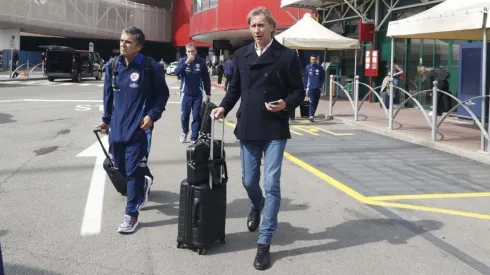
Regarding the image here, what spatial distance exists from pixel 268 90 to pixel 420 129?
838cm

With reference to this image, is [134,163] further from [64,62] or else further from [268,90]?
[64,62]

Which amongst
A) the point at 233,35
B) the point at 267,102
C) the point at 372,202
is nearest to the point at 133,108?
the point at 267,102

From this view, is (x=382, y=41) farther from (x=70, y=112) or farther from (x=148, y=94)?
(x=148, y=94)

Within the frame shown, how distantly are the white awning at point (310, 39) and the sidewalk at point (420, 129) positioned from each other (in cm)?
205

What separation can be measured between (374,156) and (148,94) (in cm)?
508

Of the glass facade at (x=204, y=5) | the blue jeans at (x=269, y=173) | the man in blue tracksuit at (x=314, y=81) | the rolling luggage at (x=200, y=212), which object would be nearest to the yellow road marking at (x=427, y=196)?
the blue jeans at (x=269, y=173)

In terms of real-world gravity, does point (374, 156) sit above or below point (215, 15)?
below

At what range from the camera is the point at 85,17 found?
53812 mm

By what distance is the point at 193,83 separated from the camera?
9062mm

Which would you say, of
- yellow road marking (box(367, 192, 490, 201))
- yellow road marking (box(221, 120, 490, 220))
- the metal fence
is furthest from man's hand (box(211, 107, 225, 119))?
the metal fence

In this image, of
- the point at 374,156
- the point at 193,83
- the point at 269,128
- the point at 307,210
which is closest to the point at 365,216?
the point at 307,210

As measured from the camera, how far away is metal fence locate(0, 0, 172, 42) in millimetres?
44812

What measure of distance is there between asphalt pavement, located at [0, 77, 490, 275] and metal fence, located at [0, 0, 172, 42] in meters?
39.8

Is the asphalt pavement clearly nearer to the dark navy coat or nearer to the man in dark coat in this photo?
the man in dark coat
